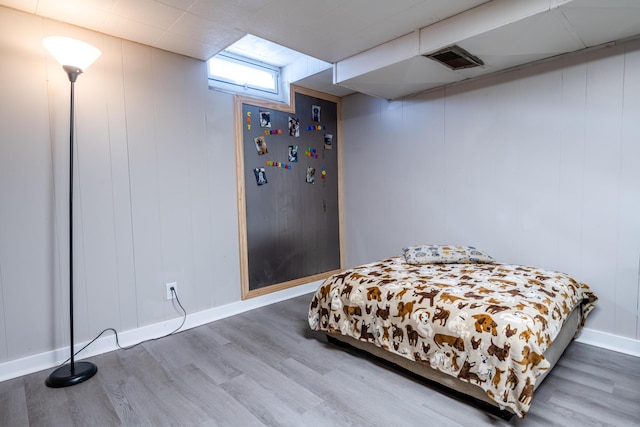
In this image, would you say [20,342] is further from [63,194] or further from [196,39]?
[196,39]

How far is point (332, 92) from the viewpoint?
3.83m

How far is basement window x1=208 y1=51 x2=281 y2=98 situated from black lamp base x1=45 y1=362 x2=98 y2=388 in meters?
2.34

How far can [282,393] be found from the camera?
188 centimetres

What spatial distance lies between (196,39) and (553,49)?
2.53 meters

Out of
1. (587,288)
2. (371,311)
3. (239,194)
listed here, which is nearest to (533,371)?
(371,311)

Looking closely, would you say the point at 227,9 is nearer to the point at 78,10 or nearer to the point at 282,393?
the point at 78,10

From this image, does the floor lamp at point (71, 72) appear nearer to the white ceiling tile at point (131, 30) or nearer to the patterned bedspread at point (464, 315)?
the white ceiling tile at point (131, 30)

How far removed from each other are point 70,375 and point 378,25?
2978 millimetres

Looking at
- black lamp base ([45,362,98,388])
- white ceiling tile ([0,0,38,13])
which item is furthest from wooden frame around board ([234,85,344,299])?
white ceiling tile ([0,0,38,13])

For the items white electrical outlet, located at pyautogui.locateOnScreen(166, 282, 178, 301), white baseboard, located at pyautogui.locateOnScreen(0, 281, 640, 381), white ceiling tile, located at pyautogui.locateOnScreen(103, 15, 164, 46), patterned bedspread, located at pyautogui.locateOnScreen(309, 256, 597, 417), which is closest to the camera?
patterned bedspread, located at pyautogui.locateOnScreen(309, 256, 597, 417)

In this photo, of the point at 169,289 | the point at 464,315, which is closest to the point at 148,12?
the point at 169,289

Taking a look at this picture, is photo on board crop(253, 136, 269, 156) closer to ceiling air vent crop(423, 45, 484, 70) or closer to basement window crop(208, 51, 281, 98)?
basement window crop(208, 51, 281, 98)

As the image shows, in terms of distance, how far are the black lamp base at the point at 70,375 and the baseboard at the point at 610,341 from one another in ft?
10.9

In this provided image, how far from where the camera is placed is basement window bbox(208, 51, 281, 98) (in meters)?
3.08
